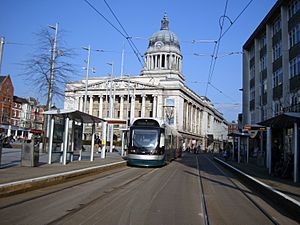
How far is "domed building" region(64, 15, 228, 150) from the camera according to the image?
3999 inches

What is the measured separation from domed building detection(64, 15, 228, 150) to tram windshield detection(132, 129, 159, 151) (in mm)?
67194

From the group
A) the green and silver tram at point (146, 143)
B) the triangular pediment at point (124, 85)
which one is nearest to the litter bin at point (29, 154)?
the green and silver tram at point (146, 143)

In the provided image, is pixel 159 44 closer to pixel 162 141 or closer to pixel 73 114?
pixel 162 141

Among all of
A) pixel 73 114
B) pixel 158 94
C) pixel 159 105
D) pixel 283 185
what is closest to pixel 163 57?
pixel 158 94

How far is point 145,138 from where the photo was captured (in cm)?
2494

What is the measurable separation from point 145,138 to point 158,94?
8003cm

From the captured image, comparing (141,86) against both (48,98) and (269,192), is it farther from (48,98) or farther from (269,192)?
(269,192)

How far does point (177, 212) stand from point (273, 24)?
40506mm

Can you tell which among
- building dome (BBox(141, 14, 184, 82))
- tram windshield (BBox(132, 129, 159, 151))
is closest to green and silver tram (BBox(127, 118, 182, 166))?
tram windshield (BBox(132, 129, 159, 151))

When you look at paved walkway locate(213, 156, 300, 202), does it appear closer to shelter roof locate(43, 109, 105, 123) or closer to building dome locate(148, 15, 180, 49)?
shelter roof locate(43, 109, 105, 123)

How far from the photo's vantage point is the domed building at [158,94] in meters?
102

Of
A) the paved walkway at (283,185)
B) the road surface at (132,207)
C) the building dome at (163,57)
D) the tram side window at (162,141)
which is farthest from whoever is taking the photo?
the building dome at (163,57)

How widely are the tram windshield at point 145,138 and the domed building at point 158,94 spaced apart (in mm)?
67194

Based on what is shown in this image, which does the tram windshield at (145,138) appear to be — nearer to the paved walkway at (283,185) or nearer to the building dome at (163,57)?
the paved walkway at (283,185)
